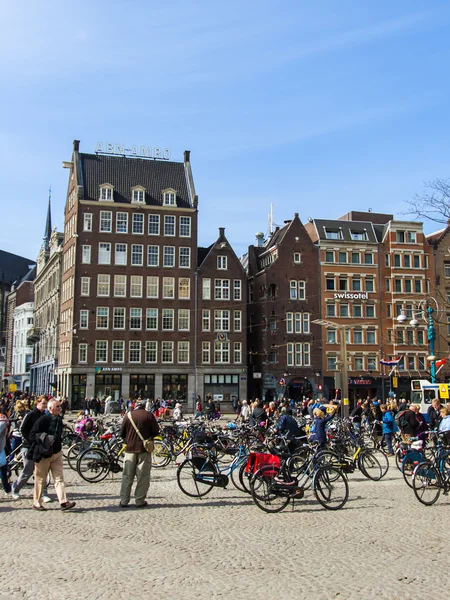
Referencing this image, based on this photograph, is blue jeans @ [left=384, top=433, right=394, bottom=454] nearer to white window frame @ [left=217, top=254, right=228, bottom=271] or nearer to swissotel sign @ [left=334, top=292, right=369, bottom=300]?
white window frame @ [left=217, top=254, right=228, bottom=271]

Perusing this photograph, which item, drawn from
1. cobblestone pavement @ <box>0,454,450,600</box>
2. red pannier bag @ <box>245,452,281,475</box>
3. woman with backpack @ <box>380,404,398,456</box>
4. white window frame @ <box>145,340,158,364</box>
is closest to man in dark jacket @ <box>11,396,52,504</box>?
cobblestone pavement @ <box>0,454,450,600</box>

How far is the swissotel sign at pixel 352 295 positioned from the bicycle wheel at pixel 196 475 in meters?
48.1

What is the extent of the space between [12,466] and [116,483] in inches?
92.4

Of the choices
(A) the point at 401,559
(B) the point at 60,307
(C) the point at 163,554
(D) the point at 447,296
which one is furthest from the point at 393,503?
(B) the point at 60,307

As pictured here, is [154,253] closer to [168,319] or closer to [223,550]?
[168,319]

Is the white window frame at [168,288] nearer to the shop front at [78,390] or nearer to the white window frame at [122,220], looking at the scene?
the white window frame at [122,220]

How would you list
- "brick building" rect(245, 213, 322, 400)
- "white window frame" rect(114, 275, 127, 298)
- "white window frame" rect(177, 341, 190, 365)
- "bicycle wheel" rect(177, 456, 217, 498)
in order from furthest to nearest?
1. "brick building" rect(245, 213, 322, 400)
2. "white window frame" rect(177, 341, 190, 365)
3. "white window frame" rect(114, 275, 127, 298)
4. "bicycle wheel" rect(177, 456, 217, 498)

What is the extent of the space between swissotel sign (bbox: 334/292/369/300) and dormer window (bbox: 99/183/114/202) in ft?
76.3

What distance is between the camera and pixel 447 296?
2287 inches

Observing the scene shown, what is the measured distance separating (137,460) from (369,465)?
6541 mm

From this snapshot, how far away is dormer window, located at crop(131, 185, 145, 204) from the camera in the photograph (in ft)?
186

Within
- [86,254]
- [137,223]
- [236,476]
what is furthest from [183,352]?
[236,476]

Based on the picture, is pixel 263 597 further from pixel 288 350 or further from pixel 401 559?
pixel 288 350

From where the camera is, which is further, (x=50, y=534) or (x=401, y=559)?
(x=50, y=534)
